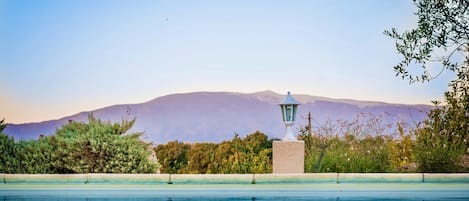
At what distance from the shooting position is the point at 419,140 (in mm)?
7465

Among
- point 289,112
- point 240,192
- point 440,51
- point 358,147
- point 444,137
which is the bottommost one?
point 240,192

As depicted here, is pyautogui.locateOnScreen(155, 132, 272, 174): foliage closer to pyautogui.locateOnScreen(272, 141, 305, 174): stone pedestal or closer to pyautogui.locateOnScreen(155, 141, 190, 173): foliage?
pyautogui.locateOnScreen(155, 141, 190, 173): foliage

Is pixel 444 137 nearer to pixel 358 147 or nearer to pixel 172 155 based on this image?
pixel 358 147

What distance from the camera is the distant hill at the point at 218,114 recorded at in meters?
7.32

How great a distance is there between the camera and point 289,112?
6.89 metres

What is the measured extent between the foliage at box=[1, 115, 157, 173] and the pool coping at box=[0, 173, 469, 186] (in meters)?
0.63

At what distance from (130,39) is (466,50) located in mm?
3562

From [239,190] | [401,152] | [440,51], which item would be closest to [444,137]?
[401,152]

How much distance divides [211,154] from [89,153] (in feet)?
4.90

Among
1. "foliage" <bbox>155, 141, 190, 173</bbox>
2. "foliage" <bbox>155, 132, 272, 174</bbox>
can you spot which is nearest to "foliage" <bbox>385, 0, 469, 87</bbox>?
"foliage" <bbox>155, 132, 272, 174</bbox>

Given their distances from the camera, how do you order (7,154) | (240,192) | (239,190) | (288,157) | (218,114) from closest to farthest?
(240,192), (239,190), (288,157), (7,154), (218,114)

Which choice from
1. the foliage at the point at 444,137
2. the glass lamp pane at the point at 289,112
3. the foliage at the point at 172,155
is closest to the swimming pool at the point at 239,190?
the glass lamp pane at the point at 289,112

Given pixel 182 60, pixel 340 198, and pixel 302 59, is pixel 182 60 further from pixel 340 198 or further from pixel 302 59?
pixel 340 198

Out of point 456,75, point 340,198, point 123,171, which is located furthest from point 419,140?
point 123,171
